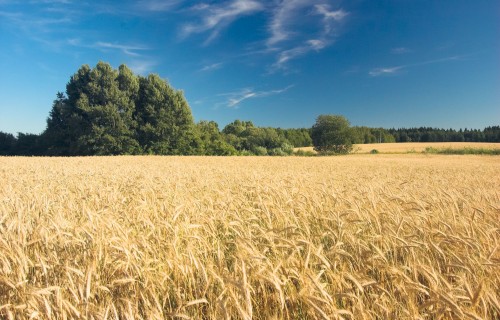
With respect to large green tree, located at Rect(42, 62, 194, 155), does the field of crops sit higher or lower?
lower

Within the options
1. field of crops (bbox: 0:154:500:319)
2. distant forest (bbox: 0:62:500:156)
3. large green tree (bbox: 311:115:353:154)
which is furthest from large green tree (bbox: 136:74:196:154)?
field of crops (bbox: 0:154:500:319)

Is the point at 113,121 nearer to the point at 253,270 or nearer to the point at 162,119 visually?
the point at 162,119

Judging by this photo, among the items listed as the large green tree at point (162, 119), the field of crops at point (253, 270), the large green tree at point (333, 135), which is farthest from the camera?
the large green tree at point (333, 135)

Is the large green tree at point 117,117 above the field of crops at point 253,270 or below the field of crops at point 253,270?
above

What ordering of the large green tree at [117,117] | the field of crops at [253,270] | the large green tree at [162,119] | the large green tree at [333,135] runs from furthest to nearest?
the large green tree at [333,135]
the large green tree at [162,119]
the large green tree at [117,117]
the field of crops at [253,270]

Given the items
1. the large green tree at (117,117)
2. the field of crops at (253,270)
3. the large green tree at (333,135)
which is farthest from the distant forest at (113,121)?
the field of crops at (253,270)

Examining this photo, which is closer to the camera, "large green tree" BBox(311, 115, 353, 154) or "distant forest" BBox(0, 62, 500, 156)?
"distant forest" BBox(0, 62, 500, 156)

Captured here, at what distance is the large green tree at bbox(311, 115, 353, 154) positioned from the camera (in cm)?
6444

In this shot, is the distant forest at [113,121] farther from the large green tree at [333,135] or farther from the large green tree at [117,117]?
the large green tree at [333,135]

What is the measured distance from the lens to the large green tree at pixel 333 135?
211 ft

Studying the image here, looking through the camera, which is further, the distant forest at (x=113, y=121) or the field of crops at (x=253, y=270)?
the distant forest at (x=113, y=121)


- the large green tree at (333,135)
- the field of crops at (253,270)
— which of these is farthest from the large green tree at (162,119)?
the field of crops at (253,270)

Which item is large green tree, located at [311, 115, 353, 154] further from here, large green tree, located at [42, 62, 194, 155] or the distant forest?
large green tree, located at [42, 62, 194, 155]

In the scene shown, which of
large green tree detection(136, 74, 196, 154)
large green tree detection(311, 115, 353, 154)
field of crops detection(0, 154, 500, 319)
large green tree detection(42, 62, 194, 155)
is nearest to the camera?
field of crops detection(0, 154, 500, 319)
